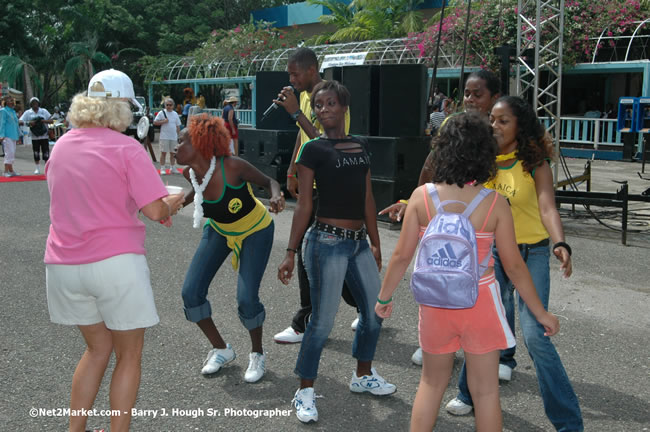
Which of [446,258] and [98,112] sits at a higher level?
[98,112]

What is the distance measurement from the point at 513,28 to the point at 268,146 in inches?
490

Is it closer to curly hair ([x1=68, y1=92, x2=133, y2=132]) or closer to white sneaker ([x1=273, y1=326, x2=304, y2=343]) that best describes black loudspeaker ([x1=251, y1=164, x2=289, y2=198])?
white sneaker ([x1=273, y1=326, x2=304, y2=343])

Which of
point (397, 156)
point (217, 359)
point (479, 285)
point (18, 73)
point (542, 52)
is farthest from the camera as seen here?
point (18, 73)

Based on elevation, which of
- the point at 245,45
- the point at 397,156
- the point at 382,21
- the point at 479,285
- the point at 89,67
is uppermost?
the point at 382,21

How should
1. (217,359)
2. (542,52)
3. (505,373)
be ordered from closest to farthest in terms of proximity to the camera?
(505,373) < (217,359) < (542,52)

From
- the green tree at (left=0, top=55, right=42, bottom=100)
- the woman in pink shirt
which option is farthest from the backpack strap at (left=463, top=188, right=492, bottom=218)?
the green tree at (left=0, top=55, right=42, bottom=100)

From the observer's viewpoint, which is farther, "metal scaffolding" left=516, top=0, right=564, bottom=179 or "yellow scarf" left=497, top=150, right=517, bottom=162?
"metal scaffolding" left=516, top=0, right=564, bottom=179

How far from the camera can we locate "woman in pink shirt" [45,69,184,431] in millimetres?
2764

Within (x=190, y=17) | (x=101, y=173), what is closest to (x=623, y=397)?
(x=101, y=173)

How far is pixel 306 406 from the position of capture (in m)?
3.47

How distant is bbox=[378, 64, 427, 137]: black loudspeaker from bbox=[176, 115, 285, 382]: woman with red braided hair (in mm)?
5178

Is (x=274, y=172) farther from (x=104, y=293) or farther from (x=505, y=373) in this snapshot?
(x=104, y=293)

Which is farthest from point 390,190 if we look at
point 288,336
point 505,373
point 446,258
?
point 446,258

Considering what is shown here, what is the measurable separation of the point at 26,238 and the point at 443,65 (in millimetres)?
18190
